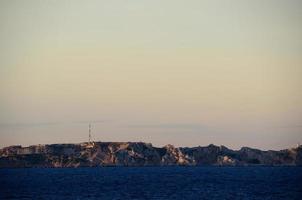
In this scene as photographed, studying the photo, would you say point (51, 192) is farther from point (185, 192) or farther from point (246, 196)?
point (246, 196)

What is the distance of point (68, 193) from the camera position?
13925 cm

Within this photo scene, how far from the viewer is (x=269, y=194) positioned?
137 metres

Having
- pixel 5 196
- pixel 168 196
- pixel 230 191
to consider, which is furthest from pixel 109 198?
pixel 230 191

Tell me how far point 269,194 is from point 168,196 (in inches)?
794

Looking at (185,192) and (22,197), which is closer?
(22,197)

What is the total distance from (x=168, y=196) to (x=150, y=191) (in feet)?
45.4

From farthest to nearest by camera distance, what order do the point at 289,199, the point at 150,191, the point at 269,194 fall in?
the point at 150,191
the point at 269,194
the point at 289,199

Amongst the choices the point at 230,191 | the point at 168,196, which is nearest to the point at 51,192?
the point at 168,196

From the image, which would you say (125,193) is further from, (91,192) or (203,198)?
(203,198)

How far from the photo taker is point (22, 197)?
131500 millimetres

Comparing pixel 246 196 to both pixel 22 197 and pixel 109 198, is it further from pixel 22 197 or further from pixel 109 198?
pixel 22 197

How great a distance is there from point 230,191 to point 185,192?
31.7 ft

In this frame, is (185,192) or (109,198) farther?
(185,192)

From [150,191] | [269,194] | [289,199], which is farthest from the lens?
[150,191]
